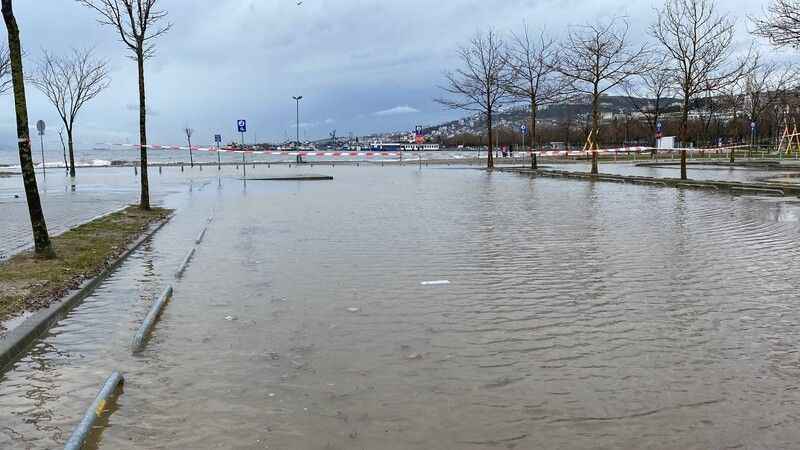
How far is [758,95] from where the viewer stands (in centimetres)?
5159

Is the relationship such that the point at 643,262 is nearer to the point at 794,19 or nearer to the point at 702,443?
the point at 702,443

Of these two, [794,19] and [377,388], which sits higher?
[794,19]

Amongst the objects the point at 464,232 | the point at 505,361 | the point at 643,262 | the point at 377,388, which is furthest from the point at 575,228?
the point at 377,388

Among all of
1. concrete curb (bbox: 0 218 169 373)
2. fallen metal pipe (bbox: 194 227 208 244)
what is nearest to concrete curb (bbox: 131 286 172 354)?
concrete curb (bbox: 0 218 169 373)

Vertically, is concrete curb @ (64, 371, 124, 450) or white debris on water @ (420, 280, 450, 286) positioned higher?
white debris on water @ (420, 280, 450, 286)

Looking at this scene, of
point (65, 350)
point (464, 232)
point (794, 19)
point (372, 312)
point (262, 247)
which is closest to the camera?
point (65, 350)

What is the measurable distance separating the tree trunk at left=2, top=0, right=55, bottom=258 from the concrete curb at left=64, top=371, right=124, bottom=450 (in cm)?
542

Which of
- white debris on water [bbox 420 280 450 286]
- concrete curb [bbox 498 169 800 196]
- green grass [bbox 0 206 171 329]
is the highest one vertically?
concrete curb [bbox 498 169 800 196]

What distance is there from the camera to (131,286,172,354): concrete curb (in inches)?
231

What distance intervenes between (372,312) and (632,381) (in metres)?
2.92

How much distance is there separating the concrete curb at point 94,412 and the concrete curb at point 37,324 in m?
1.14

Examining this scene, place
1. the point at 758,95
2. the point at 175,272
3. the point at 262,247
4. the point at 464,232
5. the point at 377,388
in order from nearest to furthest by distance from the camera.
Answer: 1. the point at 377,388
2. the point at 175,272
3. the point at 262,247
4. the point at 464,232
5. the point at 758,95

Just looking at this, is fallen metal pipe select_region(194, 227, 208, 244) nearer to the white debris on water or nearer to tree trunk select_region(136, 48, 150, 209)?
tree trunk select_region(136, 48, 150, 209)

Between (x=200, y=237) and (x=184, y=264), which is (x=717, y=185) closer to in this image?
(x=200, y=237)
